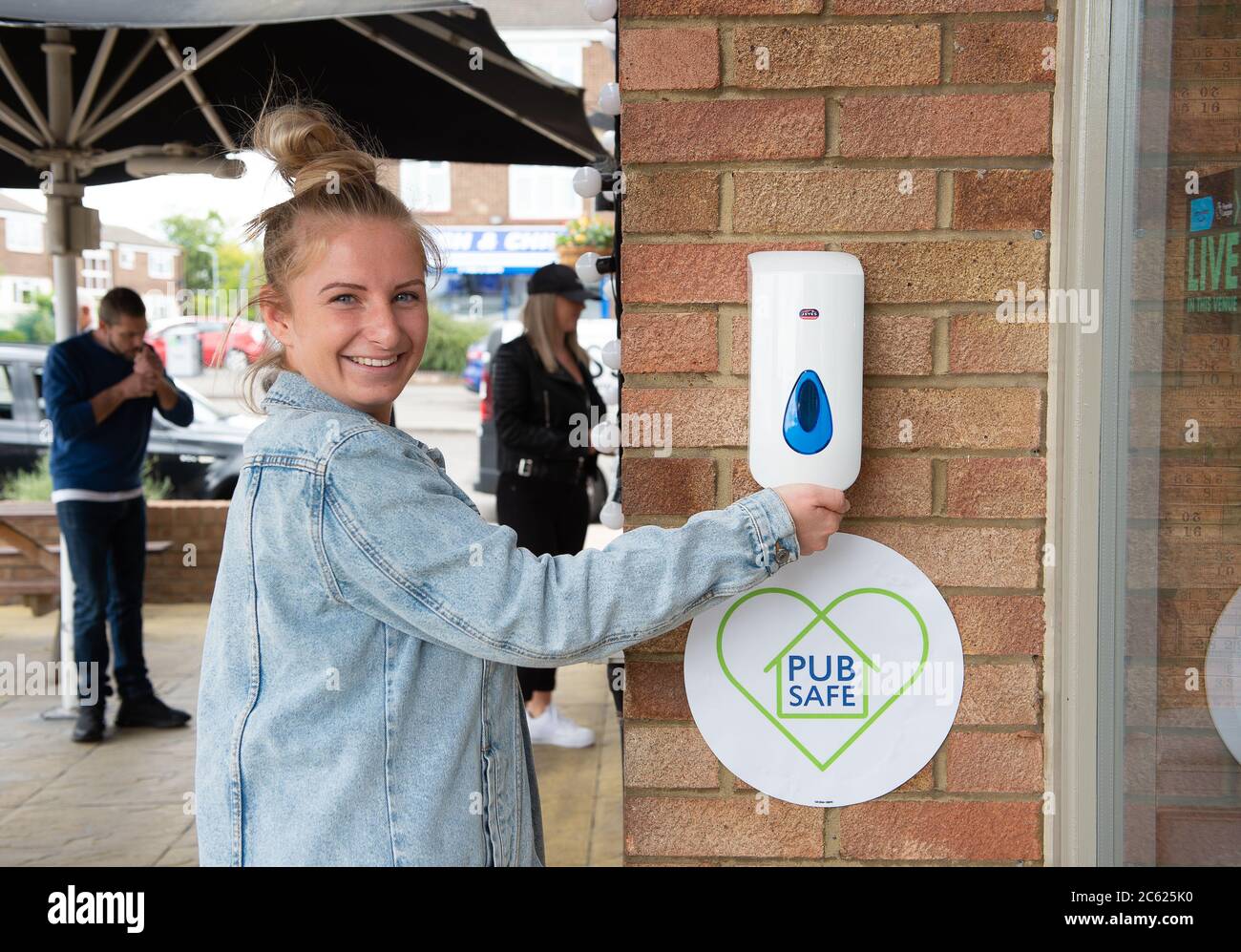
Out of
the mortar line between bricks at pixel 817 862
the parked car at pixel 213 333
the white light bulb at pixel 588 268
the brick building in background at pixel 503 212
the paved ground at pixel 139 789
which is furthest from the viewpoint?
the brick building in background at pixel 503 212

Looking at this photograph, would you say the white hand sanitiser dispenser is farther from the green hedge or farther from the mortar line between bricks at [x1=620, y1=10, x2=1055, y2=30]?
the green hedge

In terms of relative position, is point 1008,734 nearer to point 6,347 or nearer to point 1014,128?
point 1014,128

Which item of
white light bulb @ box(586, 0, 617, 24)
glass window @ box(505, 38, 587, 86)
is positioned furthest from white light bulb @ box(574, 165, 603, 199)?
glass window @ box(505, 38, 587, 86)

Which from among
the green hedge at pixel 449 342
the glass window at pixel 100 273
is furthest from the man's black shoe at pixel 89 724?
the green hedge at pixel 449 342

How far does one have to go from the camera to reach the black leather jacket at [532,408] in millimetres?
4590

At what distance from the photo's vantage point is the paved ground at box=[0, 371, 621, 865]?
150 inches

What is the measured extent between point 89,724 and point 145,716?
0.77ft

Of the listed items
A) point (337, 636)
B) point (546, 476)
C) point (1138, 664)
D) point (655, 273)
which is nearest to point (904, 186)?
point (655, 273)

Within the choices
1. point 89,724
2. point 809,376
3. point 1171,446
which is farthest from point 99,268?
point 1171,446

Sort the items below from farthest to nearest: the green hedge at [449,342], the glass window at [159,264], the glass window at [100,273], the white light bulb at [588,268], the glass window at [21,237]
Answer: the glass window at [159,264] < the green hedge at [449,342] < the glass window at [21,237] < the glass window at [100,273] < the white light bulb at [588,268]

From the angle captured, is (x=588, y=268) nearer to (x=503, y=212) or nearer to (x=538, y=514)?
(x=538, y=514)

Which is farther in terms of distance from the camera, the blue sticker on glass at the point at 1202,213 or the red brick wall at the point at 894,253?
Answer: the red brick wall at the point at 894,253

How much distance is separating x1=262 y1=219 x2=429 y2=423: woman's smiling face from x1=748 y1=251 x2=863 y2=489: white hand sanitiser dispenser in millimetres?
454

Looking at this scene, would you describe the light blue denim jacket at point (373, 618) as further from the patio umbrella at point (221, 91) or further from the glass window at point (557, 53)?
the glass window at point (557, 53)
